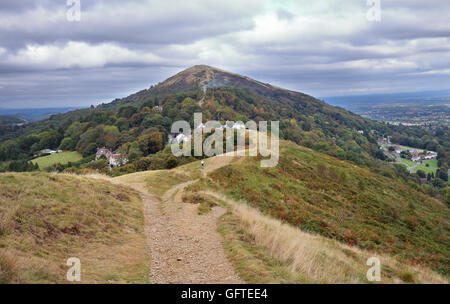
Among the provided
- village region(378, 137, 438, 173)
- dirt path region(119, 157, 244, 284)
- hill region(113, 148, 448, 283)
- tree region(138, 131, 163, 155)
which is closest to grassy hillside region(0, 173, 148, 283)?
dirt path region(119, 157, 244, 284)

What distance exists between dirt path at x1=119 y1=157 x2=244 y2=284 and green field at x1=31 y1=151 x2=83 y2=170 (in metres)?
84.7

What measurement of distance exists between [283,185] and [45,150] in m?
113

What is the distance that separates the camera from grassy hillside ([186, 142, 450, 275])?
18625mm

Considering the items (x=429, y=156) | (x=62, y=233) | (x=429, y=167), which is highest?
(x=62, y=233)

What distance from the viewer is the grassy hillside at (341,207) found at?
733 inches

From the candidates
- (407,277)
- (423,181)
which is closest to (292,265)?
(407,277)

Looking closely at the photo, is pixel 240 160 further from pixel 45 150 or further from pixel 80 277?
pixel 45 150

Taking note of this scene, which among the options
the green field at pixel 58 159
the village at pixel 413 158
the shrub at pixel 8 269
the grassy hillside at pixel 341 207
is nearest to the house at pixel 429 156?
the village at pixel 413 158

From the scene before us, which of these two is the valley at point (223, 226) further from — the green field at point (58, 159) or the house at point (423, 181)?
the house at point (423, 181)

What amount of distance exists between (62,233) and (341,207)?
24498mm

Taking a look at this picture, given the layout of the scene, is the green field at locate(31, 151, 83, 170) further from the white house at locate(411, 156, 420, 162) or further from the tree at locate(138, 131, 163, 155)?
the white house at locate(411, 156, 420, 162)

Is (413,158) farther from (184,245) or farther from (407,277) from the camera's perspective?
(184,245)

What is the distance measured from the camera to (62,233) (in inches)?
363

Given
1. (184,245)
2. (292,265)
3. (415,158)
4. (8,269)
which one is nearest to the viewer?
(8,269)
